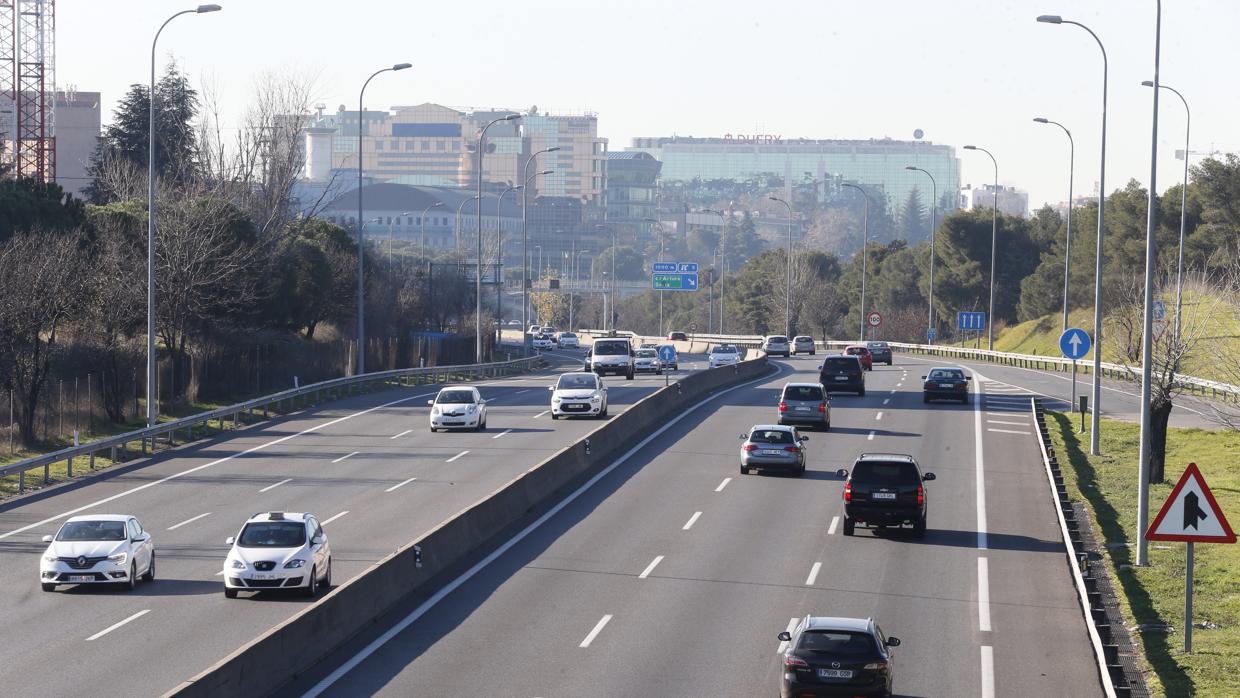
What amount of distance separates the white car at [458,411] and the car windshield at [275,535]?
23.1 m

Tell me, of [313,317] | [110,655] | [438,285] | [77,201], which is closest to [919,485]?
[110,655]

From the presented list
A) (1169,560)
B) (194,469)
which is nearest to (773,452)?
(1169,560)

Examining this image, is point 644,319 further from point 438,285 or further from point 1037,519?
point 1037,519

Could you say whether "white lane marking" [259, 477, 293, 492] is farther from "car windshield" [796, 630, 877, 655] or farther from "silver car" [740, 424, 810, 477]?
"car windshield" [796, 630, 877, 655]

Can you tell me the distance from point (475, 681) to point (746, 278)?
460ft

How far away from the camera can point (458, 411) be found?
46.6 metres

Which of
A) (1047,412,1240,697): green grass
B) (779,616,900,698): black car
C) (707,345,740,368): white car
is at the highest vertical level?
(707,345,740,368): white car

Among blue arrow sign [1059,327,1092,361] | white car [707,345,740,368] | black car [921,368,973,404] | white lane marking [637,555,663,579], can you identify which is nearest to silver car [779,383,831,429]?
blue arrow sign [1059,327,1092,361]

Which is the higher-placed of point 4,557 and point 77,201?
point 77,201

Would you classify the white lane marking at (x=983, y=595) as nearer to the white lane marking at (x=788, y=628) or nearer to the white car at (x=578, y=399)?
the white lane marking at (x=788, y=628)

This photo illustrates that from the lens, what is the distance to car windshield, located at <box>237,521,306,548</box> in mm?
23266

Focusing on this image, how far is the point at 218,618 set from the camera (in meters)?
21.5

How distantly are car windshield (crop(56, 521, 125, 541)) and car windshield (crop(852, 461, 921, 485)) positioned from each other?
44.4 ft

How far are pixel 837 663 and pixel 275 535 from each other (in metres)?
10.4
